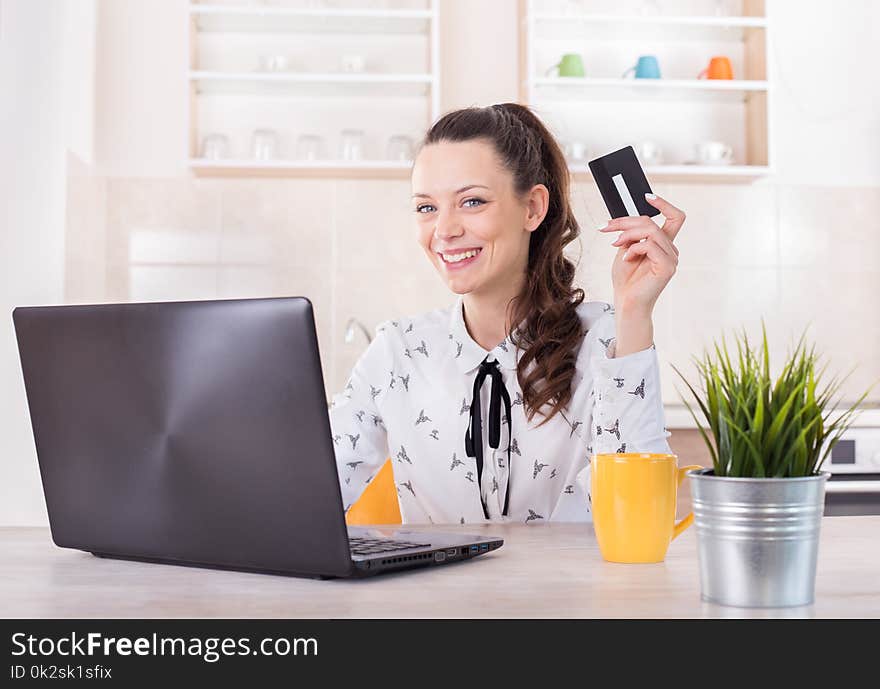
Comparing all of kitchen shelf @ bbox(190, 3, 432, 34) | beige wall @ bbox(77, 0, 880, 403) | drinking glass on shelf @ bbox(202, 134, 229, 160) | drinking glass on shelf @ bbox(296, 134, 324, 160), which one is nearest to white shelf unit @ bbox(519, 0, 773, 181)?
beige wall @ bbox(77, 0, 880, 403)

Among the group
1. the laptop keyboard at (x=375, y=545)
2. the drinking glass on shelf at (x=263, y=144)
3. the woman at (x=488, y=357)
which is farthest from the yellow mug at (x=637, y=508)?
the drinking glass on shelf at (x=263, y=144)

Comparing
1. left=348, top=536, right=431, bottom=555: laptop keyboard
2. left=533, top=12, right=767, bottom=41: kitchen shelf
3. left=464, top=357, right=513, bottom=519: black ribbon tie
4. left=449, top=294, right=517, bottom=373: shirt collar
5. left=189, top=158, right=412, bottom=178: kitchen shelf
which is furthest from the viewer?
left=533, top=12, right=767, bottom=41: kitchen shelf

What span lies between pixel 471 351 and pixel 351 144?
1425 mm

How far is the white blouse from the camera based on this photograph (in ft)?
5.22

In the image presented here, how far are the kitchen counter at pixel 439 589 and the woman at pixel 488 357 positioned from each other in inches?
22.3

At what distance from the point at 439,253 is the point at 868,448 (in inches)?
58.7

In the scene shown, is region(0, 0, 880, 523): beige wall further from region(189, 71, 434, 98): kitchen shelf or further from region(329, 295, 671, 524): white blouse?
region(329, 295, 671, 524): white blouse

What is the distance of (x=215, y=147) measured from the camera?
9.52 feet

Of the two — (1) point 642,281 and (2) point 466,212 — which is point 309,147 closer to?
(2) point 466,212

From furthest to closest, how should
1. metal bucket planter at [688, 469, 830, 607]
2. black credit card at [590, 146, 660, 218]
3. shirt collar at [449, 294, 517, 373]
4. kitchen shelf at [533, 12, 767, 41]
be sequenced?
kitchen shelf at [533, 12, 767, 41], shirt collar at [449, 294, 517, 373], black credit card at [590, 146, 660, 218], metal bucket planter at [688, 469, 830, 607]

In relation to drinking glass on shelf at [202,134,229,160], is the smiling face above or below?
below

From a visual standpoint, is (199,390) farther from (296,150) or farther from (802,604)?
(296,150)

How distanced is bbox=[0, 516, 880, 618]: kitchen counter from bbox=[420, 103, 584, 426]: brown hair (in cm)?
59

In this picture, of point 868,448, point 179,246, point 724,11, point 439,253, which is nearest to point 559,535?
point 439,253
